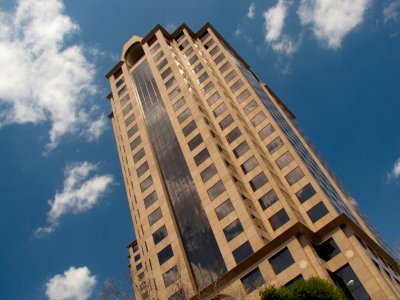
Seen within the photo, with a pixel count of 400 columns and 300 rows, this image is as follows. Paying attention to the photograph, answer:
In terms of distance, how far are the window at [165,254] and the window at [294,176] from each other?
16653 millimetres

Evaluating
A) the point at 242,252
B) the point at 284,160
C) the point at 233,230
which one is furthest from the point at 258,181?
the point at 242,252

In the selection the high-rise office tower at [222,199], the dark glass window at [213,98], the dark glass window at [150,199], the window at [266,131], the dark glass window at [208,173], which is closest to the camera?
the high-rise office tower at [222,199]

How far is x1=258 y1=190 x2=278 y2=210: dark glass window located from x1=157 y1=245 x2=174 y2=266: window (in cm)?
1211

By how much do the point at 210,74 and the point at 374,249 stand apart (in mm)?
37214

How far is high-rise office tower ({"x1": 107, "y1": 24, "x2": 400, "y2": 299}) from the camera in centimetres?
4112

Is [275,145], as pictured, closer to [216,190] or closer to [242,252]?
[216,190]

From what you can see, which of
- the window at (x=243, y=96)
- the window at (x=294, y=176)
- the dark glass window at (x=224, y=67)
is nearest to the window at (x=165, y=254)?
the window at (x=294, y=176)

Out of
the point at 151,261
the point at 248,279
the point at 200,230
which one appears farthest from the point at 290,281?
the point at 151,261

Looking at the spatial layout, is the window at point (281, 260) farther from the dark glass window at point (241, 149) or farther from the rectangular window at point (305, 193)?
the dark glass window at point (241, 149)

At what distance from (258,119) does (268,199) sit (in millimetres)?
16063

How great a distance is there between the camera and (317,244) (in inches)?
1690

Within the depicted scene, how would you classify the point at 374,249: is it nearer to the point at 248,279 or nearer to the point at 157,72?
the point at 248,279

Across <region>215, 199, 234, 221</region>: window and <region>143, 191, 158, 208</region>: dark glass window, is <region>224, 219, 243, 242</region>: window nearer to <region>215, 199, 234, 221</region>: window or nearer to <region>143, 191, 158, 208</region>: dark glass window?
<region>215, 199, 234, 221</region>: window

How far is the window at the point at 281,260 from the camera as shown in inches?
1594
